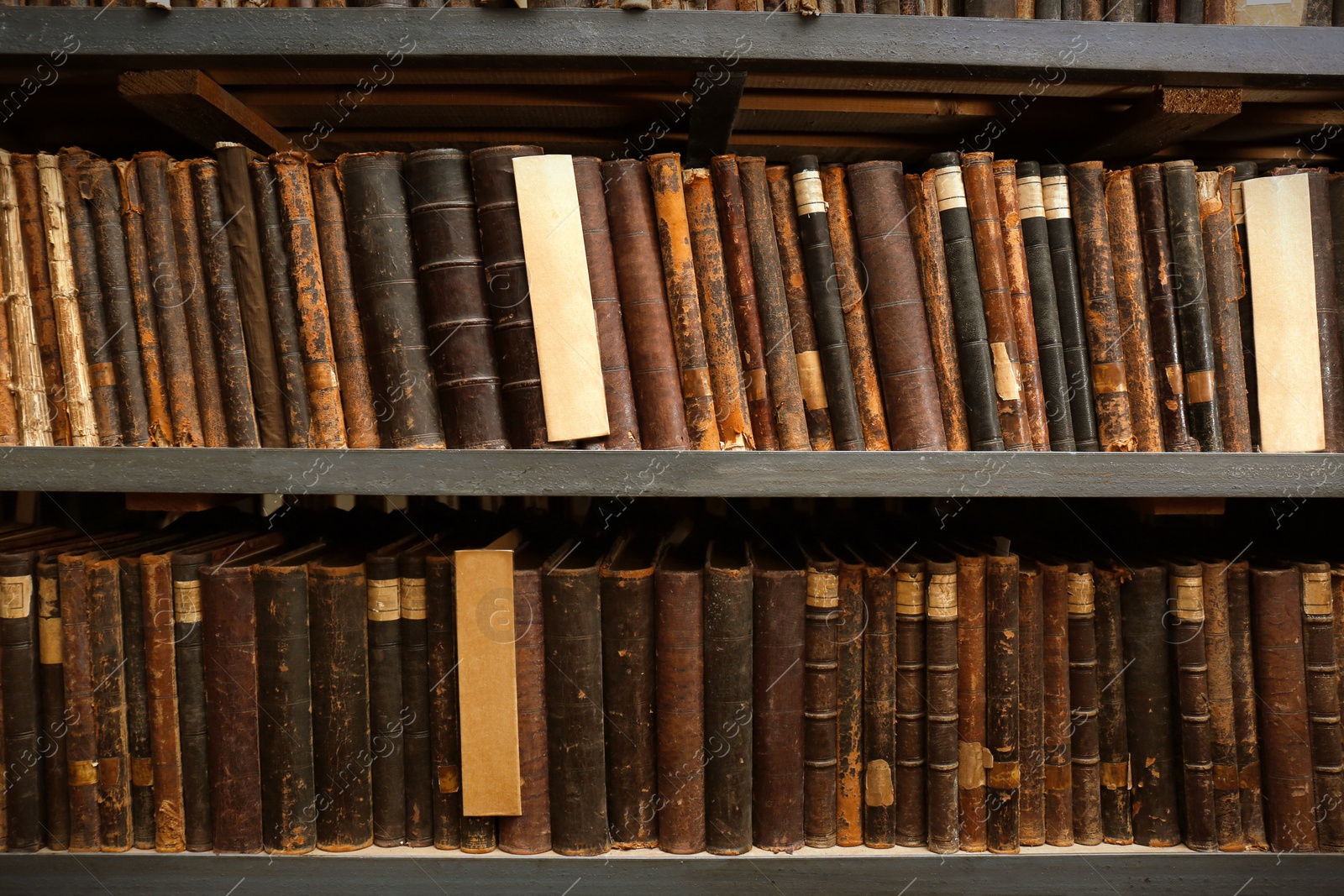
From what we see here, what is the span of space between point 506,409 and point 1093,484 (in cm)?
69

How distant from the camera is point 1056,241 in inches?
35.7

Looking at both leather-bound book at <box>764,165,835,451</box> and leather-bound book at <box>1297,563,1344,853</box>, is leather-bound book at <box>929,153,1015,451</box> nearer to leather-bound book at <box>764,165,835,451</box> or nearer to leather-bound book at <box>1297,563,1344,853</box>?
leather-bound book at <box>764,165,835,451</box>

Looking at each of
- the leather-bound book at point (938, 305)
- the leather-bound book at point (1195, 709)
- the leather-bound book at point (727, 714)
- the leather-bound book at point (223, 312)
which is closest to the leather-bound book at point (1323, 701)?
the leather-bound book at point (1195, 709)

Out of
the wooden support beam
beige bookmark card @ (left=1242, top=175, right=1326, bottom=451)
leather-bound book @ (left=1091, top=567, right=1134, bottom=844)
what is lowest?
leather-bound book @ (left=1091, top=567, right=1134, bottom=844)

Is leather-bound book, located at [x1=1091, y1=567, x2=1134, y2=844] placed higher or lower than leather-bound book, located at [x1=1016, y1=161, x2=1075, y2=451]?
lower

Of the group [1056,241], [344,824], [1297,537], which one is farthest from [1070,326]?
[344,824]

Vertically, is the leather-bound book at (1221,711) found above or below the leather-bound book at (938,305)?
below

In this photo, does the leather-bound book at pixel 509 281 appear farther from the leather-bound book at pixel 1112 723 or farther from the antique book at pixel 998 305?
the leather-bound book at pixel 1112 723

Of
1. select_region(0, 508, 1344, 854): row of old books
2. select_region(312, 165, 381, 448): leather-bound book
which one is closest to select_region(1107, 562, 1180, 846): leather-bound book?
select_region(0, 508, 1344, 854): row of old books

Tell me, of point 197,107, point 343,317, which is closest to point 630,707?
point 343,317

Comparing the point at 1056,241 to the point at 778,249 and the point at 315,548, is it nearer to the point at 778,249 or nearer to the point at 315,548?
the point at 778,249

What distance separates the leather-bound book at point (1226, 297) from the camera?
0.89m

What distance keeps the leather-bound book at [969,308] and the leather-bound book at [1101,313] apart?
0.41 feet

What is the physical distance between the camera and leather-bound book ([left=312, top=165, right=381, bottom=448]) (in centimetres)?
86
